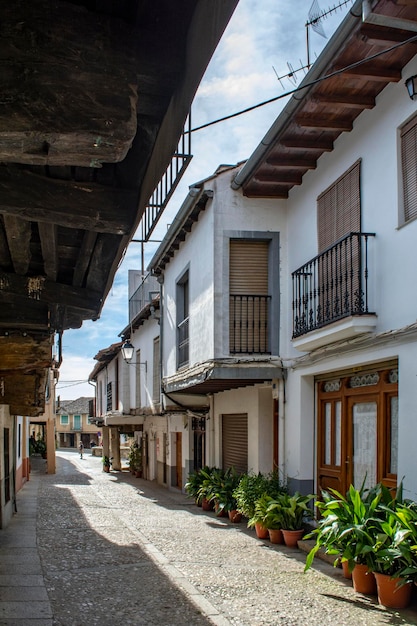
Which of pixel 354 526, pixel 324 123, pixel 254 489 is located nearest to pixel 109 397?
pixel 254 489

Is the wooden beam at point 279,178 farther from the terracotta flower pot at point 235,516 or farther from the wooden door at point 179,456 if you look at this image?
the wooden door at point 179,456

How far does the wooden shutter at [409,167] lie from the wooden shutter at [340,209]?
1.11m

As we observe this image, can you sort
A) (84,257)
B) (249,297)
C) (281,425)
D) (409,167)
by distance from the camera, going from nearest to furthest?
(84,257), (409,167), (281,425), (249,297)

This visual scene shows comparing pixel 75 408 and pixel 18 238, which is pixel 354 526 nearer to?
pixel 18 238

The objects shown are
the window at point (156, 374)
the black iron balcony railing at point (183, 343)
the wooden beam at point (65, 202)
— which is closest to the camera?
the wooden beam at point (65, 202)

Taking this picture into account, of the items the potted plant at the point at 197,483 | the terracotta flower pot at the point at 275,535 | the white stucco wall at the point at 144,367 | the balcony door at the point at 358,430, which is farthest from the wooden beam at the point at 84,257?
the white stucco wall at the point at 144,367

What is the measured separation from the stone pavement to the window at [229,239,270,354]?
10.2ft

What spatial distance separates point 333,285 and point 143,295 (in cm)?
1600

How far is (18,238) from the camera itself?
4402 millimetres

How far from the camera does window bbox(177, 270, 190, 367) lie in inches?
602

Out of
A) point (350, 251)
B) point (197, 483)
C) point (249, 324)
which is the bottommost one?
point (197, 483)

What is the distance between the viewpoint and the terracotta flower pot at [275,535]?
33.1 ft

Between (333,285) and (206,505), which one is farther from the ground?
(333,285)

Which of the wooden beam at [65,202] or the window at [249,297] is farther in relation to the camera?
the window at [249,297]
